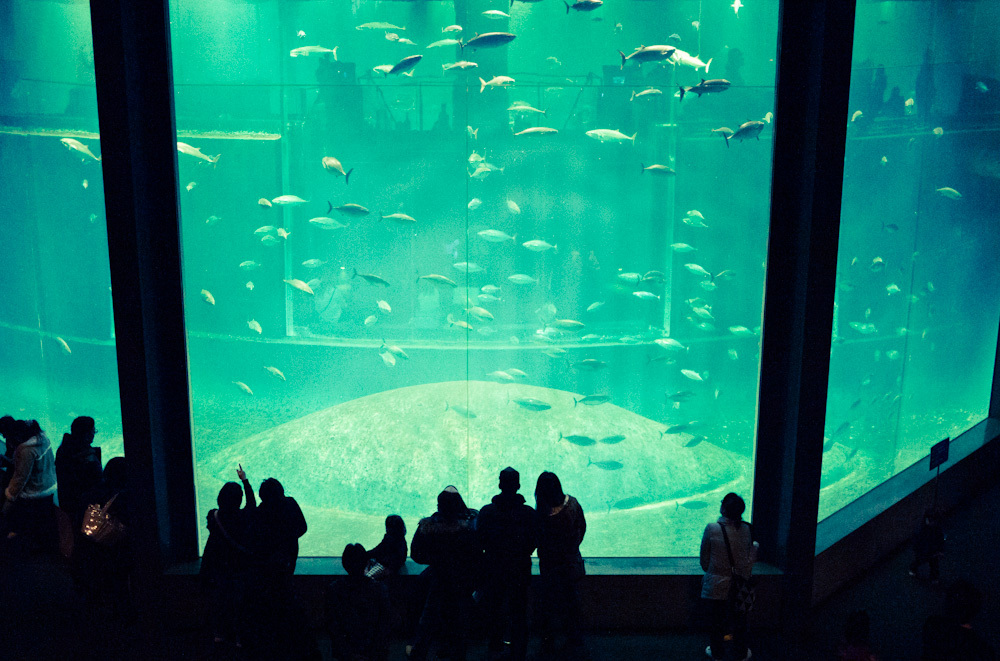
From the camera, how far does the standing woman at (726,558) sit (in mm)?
3502

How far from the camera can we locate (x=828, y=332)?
12.7 ft

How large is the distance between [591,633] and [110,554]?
10.6ft

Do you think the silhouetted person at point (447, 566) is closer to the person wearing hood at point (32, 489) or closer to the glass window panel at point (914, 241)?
the person wearing hood at point (32, 489)

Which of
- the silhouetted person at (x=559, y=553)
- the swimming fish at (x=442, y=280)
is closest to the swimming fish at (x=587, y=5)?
the swimming fish at (x=442, y=280)

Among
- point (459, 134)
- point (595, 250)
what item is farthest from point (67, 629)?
point (595, 250)

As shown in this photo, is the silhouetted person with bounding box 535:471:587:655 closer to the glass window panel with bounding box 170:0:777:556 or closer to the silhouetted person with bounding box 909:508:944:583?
the silhouetted person with bounding box 909:508:944:583

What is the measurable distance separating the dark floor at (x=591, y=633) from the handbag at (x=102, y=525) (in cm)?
69

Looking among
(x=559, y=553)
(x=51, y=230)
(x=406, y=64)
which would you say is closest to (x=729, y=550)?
(x=559, y=553)

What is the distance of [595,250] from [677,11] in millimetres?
5363

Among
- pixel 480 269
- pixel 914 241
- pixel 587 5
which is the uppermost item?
pixel 587 5

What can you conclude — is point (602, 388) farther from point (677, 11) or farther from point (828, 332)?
point (677, 11)

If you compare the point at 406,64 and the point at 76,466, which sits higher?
the point at 406,64

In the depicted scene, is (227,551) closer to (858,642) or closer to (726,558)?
(726,558)

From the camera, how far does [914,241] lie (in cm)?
917
